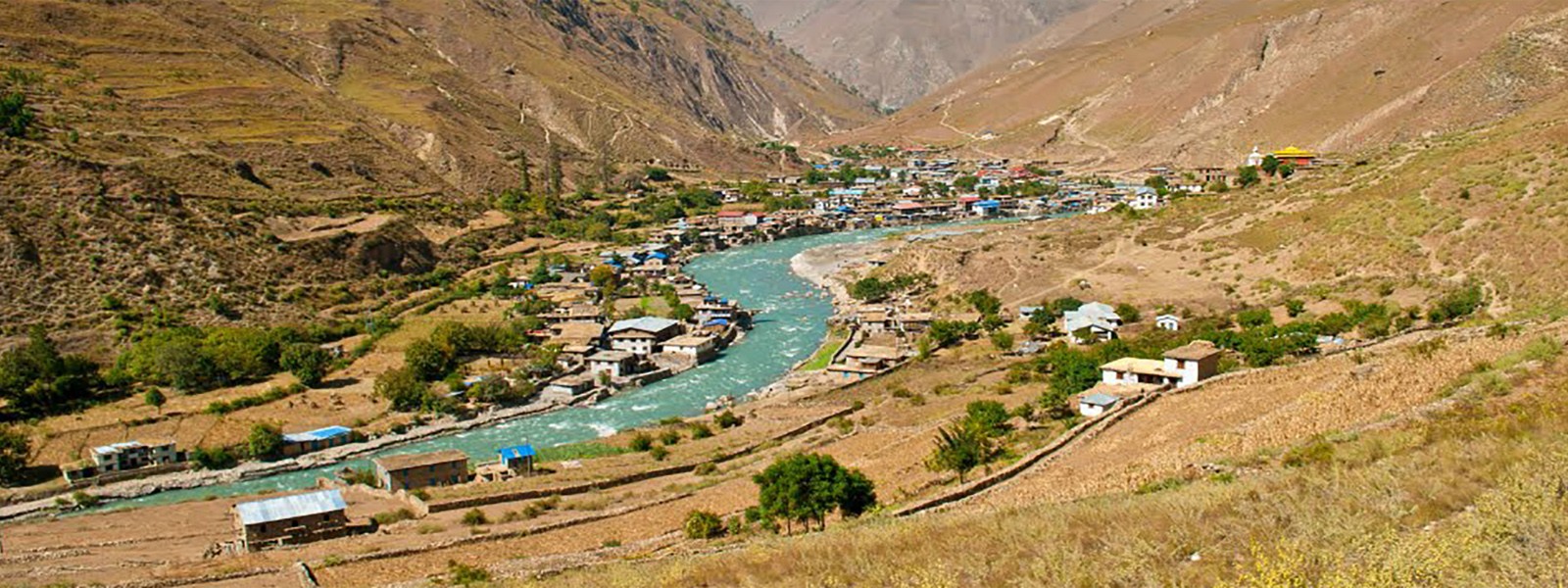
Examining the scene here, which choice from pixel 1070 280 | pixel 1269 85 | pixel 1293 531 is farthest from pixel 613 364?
pixel 1269 85

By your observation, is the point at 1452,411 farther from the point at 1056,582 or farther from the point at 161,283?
the point at 161,283

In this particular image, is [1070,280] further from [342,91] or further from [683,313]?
[342,91]

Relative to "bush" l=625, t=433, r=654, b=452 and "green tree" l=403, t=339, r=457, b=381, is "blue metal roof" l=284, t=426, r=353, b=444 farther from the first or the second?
"bush" l=625, t=433, r=654, b=452

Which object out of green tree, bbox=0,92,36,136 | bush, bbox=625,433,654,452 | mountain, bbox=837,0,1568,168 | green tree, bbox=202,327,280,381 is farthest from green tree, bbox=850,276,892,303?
mountain, bbox=837,0,1568,168

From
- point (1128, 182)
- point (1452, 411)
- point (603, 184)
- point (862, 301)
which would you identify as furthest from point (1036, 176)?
point (1452, 411)

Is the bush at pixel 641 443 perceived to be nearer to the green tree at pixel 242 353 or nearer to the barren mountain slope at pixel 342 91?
the green tree at pixel 242 353

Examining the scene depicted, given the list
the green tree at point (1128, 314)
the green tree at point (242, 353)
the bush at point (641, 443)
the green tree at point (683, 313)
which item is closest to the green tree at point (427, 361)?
the green tree at point (242, 353)
